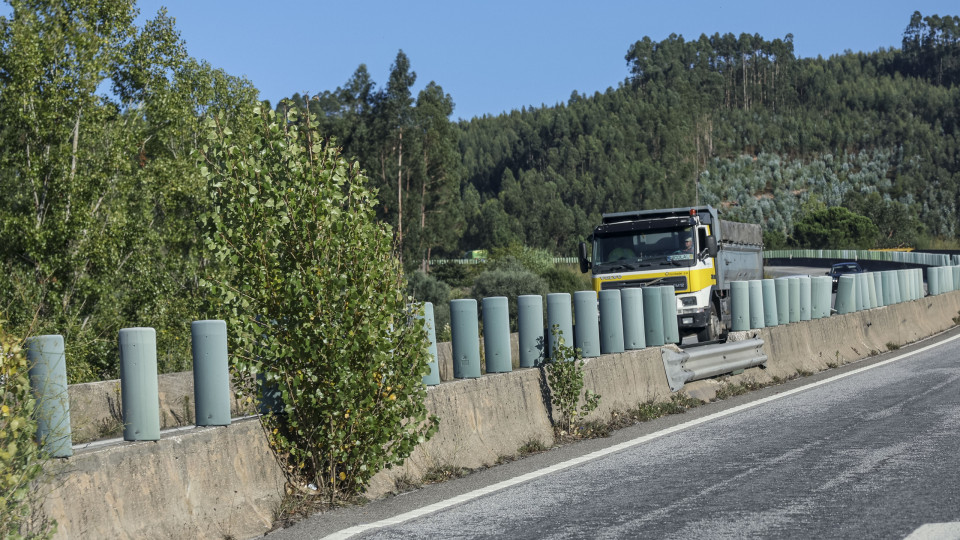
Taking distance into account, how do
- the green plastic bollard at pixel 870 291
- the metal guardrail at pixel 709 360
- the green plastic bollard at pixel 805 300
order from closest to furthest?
the metal guardrail at pixel 709 360 < the green plastic bollard at pixel 805 300 < the green plastic bollard at pixel 870 291

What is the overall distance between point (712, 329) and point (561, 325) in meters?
12.6

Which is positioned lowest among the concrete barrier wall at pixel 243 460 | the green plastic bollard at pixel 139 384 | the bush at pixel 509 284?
the concrete barrier wall at pixel 243 460

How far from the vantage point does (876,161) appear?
188000mm

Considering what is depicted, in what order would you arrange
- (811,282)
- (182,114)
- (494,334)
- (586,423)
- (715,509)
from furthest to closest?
(182,114) < (811,282) < (586,423) < (494,334) < (715,509)

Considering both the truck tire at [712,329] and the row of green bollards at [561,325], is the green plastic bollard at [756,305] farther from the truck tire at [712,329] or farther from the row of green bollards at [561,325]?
the truck tire at [712,329]

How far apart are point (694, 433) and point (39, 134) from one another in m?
32.5

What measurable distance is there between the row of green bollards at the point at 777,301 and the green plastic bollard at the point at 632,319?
10.6ft

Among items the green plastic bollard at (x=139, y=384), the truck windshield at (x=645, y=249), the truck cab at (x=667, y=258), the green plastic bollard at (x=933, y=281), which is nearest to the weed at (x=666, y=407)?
the green plastic bollard at (x=139, y=384)

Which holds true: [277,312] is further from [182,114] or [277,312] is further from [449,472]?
[182,114]

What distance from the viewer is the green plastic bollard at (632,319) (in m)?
12.1

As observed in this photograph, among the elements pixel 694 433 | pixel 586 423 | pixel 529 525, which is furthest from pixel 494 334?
pixel 529 525

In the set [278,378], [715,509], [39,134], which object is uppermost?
[39,134]

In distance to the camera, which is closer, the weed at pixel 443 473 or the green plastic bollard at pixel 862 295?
the weed at pixel 443 473

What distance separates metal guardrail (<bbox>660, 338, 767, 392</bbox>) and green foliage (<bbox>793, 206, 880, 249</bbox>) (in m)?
128
